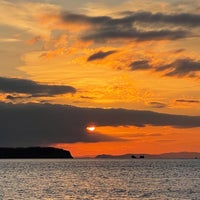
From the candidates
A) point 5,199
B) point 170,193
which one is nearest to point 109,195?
point 170,193

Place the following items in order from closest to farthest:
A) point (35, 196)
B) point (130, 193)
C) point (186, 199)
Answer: point (186, 199) < point (35, 196) < point (130, 193)

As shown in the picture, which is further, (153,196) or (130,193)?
(130,193)

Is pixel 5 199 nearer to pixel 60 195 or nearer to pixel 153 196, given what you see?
pixel 60 195

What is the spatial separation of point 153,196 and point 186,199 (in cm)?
633

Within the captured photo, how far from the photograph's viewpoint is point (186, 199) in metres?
80.1

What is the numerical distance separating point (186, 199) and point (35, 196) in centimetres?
2524

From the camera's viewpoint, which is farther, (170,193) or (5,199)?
(170,193)

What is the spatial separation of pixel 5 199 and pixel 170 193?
1151 inches

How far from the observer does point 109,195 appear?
87250 mm

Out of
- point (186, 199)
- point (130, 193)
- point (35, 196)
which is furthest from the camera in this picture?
point (130, 193)

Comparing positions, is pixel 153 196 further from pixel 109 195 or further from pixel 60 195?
pixel 60 195

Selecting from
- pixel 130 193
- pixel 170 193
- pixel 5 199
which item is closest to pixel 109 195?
pixel 130 193

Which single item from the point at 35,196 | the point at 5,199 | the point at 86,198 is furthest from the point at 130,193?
the point at 5,199

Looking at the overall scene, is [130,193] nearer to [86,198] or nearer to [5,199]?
[86,198]
